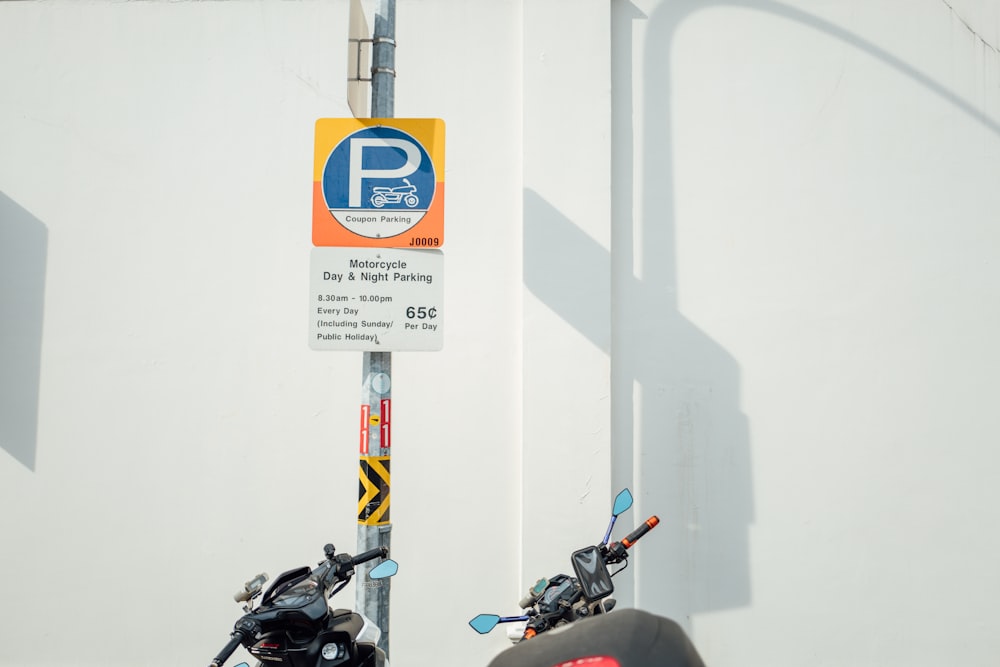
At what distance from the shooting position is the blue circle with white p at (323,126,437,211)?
3139 mm

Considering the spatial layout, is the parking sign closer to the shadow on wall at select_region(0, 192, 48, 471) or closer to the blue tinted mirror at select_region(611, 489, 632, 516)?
the blue tinted mirror at select_region(611, 489, 632, 516)

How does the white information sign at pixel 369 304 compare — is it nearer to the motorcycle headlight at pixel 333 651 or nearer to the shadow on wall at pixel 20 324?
the motorcycle headlight at pixel 333 651

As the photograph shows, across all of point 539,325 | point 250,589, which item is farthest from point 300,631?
point 539,325

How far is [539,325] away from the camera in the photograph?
14.1ft

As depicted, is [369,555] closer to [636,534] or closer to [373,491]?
[373,491]

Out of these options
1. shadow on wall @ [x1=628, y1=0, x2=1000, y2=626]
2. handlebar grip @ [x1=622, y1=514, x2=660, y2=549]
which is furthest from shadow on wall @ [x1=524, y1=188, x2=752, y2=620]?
handlebar grip @ [x1=622, y1=514, x2=660, y2=549]

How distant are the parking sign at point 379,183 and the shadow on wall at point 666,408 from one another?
4.27 ft

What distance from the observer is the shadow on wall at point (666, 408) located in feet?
14.2

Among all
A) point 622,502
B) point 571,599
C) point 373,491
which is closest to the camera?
point 571,599

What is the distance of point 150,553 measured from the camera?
14.4 feet

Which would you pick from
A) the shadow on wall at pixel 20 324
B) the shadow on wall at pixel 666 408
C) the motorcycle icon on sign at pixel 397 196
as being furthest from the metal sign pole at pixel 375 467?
the shadow on wall at pixel 20 324

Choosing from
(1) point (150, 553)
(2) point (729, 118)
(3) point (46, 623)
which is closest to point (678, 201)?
(2) point (729, 118)

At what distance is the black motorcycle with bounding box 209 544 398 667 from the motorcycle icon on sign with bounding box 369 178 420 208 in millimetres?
1591

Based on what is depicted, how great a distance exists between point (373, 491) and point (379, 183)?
1.37 meters
